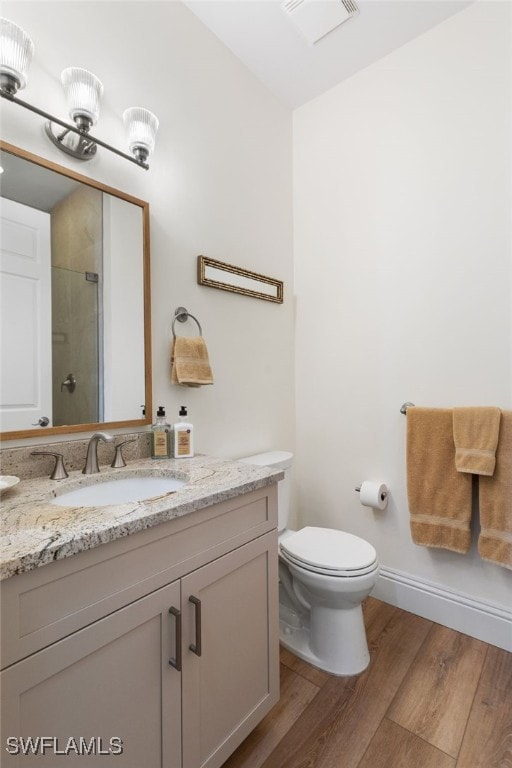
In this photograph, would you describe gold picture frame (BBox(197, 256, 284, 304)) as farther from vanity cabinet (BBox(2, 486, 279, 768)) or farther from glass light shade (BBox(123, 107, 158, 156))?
vanity cabinet (BBox(2, 486, 279, 768))

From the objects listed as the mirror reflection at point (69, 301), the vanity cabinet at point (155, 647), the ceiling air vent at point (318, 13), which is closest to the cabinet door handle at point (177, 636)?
the vanity cabinet at point (155, 647)

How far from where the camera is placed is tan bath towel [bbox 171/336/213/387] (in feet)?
4.80

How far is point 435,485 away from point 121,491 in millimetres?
1337

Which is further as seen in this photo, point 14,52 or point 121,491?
point 121,491

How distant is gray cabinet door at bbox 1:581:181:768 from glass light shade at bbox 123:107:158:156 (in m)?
1.42

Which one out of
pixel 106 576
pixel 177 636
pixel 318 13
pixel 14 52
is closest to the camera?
pixel 106 576

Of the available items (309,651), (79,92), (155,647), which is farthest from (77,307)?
(309,651)

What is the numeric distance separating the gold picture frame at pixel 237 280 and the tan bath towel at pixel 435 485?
0.96 meters

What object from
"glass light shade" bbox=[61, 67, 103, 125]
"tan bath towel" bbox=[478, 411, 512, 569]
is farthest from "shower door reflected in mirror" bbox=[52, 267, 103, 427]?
"tan bath towel" bbox=[478, 411, 512, 569]

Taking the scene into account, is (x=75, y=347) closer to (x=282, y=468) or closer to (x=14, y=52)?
(x=14, y=52)

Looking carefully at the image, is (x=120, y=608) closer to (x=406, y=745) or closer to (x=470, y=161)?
(x=406, y=745)

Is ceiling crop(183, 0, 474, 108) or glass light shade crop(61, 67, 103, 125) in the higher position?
ceiling crop(183, 0, 474, 108)

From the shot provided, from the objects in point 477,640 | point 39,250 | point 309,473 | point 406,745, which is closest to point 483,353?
point 309,473

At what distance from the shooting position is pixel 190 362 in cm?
149
